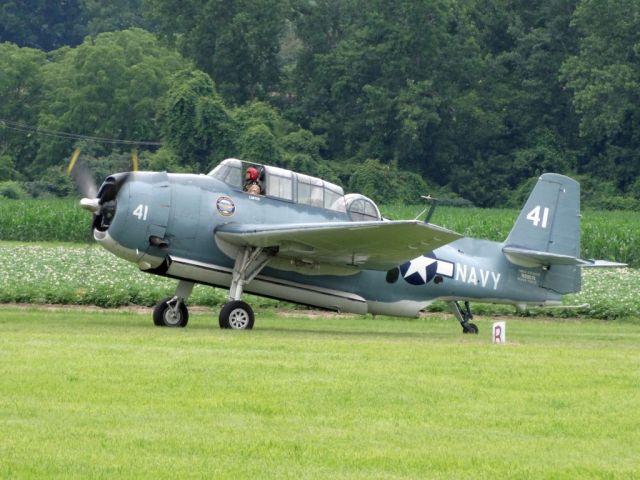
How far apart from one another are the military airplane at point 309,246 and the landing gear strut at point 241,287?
0.05 feet

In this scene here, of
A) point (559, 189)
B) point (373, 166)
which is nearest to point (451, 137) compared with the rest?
point (373, 166)

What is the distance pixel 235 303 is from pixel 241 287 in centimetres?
35

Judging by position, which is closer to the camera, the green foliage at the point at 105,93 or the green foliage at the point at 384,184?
the green foliage at the point at 384,184

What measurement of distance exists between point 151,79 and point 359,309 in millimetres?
56268

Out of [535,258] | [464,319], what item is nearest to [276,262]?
[464,319]

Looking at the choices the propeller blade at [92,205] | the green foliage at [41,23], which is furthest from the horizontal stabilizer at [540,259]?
the green foliage at [41,23]

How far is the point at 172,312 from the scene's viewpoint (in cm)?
2206

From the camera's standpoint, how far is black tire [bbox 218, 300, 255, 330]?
21.4 meters

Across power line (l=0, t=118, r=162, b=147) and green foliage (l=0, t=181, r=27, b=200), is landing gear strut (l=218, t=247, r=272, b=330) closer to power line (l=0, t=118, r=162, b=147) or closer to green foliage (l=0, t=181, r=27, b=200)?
green foliage (l=0, t=181, r=27, b=200)

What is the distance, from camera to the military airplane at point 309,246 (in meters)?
21.0

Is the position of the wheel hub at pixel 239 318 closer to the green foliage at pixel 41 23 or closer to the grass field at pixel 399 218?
the grass field at pixel 399 218

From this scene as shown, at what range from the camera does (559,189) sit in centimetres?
2398

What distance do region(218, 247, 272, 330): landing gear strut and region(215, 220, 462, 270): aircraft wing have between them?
0.20m

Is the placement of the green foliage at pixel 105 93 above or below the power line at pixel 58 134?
above
